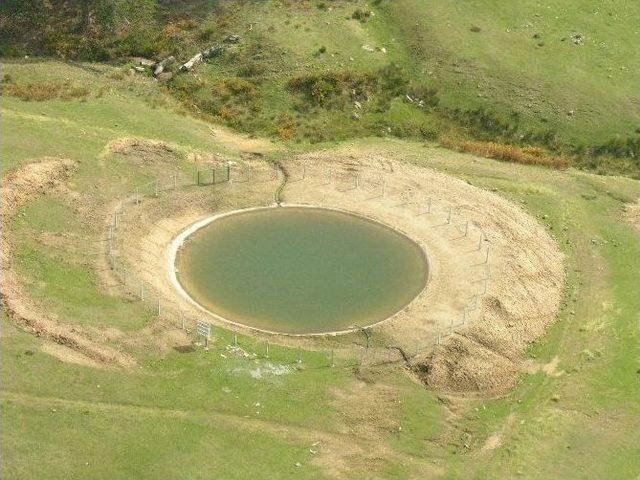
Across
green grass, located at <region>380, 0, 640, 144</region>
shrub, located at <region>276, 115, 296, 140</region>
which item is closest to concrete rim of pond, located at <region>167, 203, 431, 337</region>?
shrub, located at <region>276, 115, 296, 140</region>

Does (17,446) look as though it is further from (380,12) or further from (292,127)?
(380,12)

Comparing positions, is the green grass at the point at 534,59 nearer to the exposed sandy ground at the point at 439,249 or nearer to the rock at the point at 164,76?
the exposed sandy ground at the point at 439,249

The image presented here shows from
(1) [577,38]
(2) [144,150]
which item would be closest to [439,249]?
(2) [144,150]

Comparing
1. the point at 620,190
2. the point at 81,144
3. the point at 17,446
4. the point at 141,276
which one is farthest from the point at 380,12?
the point at 17,446

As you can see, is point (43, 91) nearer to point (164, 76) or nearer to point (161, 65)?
point (164, 76)

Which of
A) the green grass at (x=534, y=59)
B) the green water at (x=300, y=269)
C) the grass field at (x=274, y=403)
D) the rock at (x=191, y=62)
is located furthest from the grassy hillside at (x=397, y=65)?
the grass field at (x=274, y=403)
